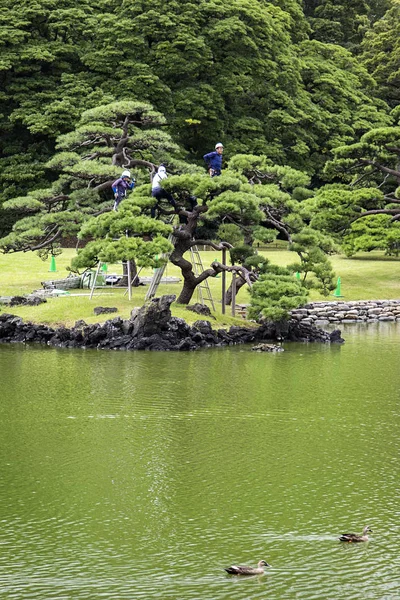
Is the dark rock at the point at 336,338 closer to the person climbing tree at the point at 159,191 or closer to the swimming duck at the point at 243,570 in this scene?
the person climbing tree at the point at 159,191

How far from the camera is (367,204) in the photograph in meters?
32.0

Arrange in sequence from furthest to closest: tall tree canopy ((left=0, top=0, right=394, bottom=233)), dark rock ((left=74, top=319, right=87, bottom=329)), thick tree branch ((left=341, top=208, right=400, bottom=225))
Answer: tall tree canopy ((left=0, top=0, right=394, bottom=233)), thick tree branch ((left=341, top=208, right=400, bottom=225)), dark rock ((left=74, top=319, right=87, bottom=329))

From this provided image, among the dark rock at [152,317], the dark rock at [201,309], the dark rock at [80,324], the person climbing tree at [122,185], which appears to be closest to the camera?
the dark rock at [152,317]

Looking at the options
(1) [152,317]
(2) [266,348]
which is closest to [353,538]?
(2) [266,348]

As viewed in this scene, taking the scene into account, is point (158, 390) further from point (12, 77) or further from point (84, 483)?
point (12, 77)

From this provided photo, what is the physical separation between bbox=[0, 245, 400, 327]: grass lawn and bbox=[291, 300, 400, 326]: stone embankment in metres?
0.73

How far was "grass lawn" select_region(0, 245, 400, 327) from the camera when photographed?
22391 mm

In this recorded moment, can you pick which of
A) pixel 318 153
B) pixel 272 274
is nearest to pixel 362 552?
pixel 272 274

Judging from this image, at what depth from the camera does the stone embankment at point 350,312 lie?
2691 centimetres

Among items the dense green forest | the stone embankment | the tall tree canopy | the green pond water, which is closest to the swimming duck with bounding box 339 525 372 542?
the green pond water

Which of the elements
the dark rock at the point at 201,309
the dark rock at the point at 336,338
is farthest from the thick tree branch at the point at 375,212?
the dark rock at the point at 201,309

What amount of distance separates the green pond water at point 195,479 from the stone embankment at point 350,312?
8.52 metres

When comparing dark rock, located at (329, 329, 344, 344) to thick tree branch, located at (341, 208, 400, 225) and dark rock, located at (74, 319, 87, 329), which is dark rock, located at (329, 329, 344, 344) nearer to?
dark rock, located at (74, 319, 87, 329)

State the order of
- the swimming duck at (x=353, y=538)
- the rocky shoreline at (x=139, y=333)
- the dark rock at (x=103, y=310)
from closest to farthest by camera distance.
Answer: the swimming duck at (x=353, y=538), the rocky shoreline at (x=139, y=333), the dark rock at (x=103, y=310)
